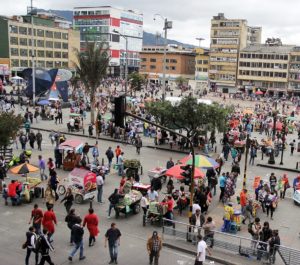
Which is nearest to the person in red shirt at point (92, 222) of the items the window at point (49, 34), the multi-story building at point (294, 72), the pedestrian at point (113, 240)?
the pedestrian at point (113, 240)

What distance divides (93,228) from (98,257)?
37.2 inches

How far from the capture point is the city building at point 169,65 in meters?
121

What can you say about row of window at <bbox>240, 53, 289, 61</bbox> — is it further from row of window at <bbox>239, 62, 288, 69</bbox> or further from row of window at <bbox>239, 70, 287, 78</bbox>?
row of window at <bbox>239, 70, 287, 78</bbox>

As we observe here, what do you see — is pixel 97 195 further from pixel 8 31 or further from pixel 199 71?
pixel 199 71

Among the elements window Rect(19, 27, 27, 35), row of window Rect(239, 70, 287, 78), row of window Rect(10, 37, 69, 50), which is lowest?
→ row of window Rect(239, 70, 287, 78)

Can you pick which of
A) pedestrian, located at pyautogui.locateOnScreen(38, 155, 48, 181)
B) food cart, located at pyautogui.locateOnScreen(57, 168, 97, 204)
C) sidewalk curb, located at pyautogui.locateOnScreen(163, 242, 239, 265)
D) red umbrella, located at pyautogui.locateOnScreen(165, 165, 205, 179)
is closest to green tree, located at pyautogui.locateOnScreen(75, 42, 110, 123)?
pedestrian, located at pyautogui.locateOnScreen(38, 155, 48, 181)

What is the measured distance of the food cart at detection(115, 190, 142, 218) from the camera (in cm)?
1640

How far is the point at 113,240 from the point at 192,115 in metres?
17.3

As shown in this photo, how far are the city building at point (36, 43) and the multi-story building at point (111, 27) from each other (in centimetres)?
3331

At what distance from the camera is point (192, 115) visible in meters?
28.5

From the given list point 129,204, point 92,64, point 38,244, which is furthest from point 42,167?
point 92,64

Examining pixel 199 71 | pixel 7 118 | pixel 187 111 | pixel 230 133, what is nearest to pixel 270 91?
pixel 199 71

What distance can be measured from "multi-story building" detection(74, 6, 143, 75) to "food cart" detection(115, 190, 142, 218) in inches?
4784

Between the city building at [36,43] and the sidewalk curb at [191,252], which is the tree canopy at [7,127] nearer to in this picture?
the sidewalk curb at [191,252]
